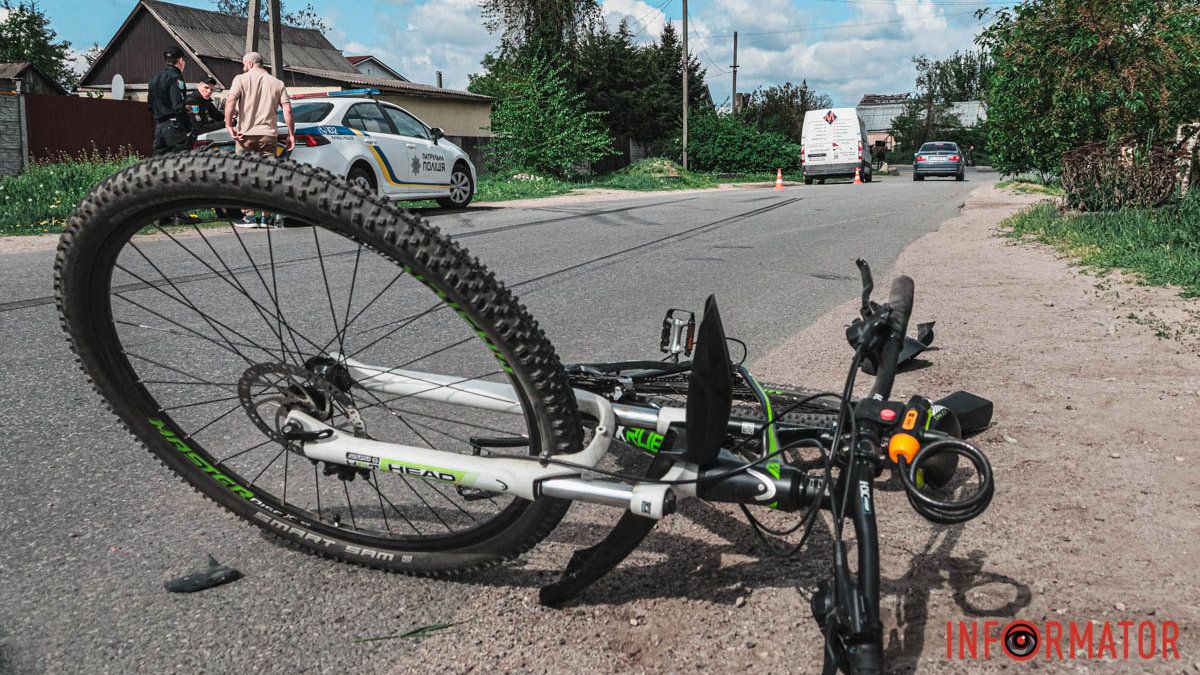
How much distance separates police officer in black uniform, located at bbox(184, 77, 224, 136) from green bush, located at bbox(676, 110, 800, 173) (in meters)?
32.1

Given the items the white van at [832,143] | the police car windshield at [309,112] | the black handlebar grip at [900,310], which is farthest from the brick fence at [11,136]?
the white van at [832,143]

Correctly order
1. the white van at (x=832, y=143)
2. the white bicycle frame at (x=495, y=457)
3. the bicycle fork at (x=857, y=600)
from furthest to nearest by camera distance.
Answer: the white van at (x=832, y=143) → the white bicycle frame at (x=495, y=457) → the bicycle fork at (x=857, y=600)

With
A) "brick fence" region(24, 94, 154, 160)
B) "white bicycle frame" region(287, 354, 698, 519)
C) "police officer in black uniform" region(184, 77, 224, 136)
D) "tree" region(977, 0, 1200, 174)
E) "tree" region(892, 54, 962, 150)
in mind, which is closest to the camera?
"white bicycle frame" region(287, 354, 698, 519)

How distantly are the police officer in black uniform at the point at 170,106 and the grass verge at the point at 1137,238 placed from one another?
35.1 ft

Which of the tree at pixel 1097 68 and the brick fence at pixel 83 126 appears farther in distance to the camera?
the brick fence at pixel 83 126

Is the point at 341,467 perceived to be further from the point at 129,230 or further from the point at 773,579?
the point at 773,579

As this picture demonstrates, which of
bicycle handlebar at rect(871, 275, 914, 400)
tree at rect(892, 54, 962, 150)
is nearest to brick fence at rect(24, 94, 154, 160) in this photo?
bicycle handlebar at rect(871, 275, 914, 400)

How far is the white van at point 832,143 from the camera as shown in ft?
107

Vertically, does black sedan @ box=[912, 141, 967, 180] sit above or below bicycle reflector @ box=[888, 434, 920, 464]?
above

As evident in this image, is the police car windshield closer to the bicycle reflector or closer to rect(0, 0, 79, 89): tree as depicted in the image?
the bicycle reflector

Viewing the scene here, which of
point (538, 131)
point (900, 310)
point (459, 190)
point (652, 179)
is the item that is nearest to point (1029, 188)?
point (652, 179)

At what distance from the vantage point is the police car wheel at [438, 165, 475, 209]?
15.2 metres

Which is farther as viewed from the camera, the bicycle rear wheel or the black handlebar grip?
the black handlebar grip

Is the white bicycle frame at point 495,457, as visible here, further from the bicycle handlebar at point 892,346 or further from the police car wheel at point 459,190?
the police car wheel at point 459,190
